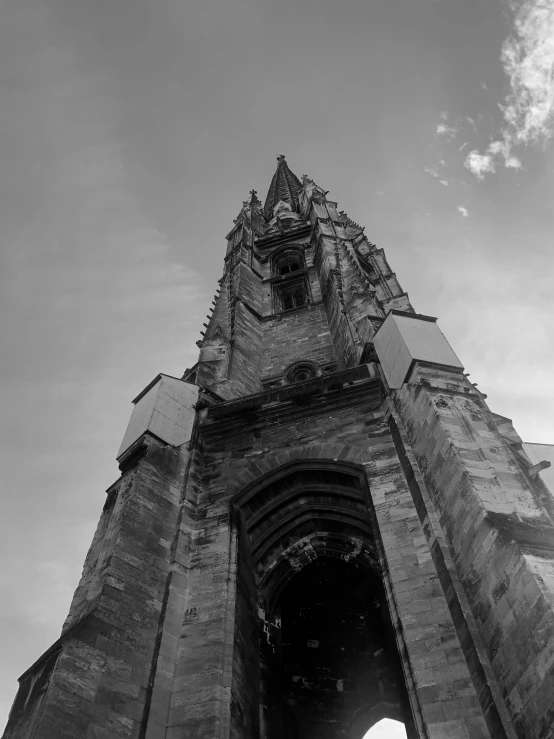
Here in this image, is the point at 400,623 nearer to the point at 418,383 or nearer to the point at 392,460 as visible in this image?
the point at 392,460

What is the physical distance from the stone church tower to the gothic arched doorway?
0.10ft

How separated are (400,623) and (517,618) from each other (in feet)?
4.65

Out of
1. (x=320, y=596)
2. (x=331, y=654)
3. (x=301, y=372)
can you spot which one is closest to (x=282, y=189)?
(x=301, y=372)

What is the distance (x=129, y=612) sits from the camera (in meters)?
6.36

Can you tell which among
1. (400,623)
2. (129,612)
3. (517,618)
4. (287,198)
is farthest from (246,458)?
(287,198)

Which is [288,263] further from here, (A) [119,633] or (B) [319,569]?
(A) [119,633]

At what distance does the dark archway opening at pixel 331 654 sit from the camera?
25.5ft

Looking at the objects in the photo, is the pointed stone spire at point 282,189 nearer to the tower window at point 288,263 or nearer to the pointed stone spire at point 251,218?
the pointed stone spire at point 251,218

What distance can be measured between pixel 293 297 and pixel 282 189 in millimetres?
16533

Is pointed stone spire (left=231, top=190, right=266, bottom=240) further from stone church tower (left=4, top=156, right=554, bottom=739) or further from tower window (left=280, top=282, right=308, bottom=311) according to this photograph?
stone church tower (left=4, top=156, right=554, bottom=739)

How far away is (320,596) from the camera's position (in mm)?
9266

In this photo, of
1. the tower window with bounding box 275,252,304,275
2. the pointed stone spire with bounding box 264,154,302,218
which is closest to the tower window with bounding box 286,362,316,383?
the tower window with bounding box 275,252,304,275

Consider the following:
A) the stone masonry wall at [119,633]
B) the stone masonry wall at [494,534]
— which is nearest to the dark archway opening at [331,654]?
the stone masonry wall at [119,633]

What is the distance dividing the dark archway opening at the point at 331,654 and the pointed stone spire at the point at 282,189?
2174 centimetres
